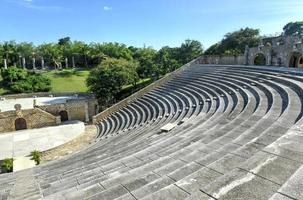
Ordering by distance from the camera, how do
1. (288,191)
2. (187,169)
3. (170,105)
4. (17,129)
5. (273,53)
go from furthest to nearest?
(17,129) < (273,53) < (170,105) < (187,169) < (288,191)

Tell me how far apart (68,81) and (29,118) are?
22591mm

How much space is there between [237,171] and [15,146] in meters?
20.7

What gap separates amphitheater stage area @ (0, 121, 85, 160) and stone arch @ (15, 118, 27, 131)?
117 centimetres

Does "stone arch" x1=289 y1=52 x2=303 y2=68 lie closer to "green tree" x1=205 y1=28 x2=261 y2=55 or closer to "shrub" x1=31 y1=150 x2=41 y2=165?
"green tree" x1=205 y1=28 x2=261 y2=55

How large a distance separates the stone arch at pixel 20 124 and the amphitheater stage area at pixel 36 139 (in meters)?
1.17

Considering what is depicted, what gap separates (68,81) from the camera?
48.4 metres

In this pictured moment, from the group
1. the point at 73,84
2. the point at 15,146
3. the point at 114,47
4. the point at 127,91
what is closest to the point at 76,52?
the point at 114,47

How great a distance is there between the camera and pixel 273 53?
23906 millimetres

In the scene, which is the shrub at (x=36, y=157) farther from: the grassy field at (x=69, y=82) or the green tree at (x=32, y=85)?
the green tree at (x=32, y=85)

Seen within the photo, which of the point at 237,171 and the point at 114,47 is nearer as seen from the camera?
the point at 237,171

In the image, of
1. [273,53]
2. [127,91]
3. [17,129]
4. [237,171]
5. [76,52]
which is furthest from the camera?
[76,52]

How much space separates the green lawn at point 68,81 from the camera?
147ft

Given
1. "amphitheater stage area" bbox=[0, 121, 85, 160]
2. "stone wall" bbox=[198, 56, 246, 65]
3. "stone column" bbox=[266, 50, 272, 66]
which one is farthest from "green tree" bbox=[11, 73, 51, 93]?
"stone column" bbox=[266, 50, 272, 66]

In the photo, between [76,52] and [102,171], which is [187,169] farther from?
[76,52]
